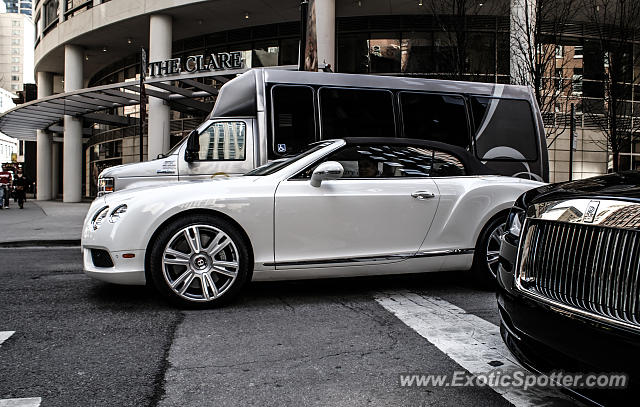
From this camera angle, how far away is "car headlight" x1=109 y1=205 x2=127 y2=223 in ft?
13.4

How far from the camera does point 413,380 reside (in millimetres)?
2756

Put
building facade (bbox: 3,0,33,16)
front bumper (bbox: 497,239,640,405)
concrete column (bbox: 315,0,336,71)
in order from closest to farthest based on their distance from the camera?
front bumper (bbox: 497,239,640,405) → concrete column (bbox: 315,0,336,71) → building facade (bbox: 3,0,33,16)

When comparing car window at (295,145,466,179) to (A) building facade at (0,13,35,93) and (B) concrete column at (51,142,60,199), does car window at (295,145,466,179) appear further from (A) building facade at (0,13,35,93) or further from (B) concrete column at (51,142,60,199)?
(A) building facade at (0,13,35,93)

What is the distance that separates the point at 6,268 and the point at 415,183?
5.10 metres

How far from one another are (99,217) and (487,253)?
3480mm

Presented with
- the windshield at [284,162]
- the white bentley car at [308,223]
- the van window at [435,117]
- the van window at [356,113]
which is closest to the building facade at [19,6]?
the van window at [356,113]

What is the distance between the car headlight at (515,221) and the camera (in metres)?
2.77

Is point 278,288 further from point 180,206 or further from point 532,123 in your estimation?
point 532,123

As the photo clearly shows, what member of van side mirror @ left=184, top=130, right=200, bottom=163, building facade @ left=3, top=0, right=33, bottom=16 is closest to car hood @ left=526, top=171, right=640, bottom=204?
van side mirror @ left=184, top=130, right=200, bottom=163

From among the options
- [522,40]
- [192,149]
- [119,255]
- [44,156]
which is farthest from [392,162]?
[44,156]

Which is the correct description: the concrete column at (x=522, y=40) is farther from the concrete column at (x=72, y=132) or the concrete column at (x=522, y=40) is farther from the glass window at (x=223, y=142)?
the concrete column at (x=72, y=132)

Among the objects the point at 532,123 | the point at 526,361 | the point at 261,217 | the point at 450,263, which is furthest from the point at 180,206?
the point at 532,123

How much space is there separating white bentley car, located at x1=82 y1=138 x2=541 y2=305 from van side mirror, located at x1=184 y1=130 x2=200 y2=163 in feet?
12.0

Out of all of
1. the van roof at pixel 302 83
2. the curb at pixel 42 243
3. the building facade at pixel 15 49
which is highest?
the building facade at pixel 15 49
